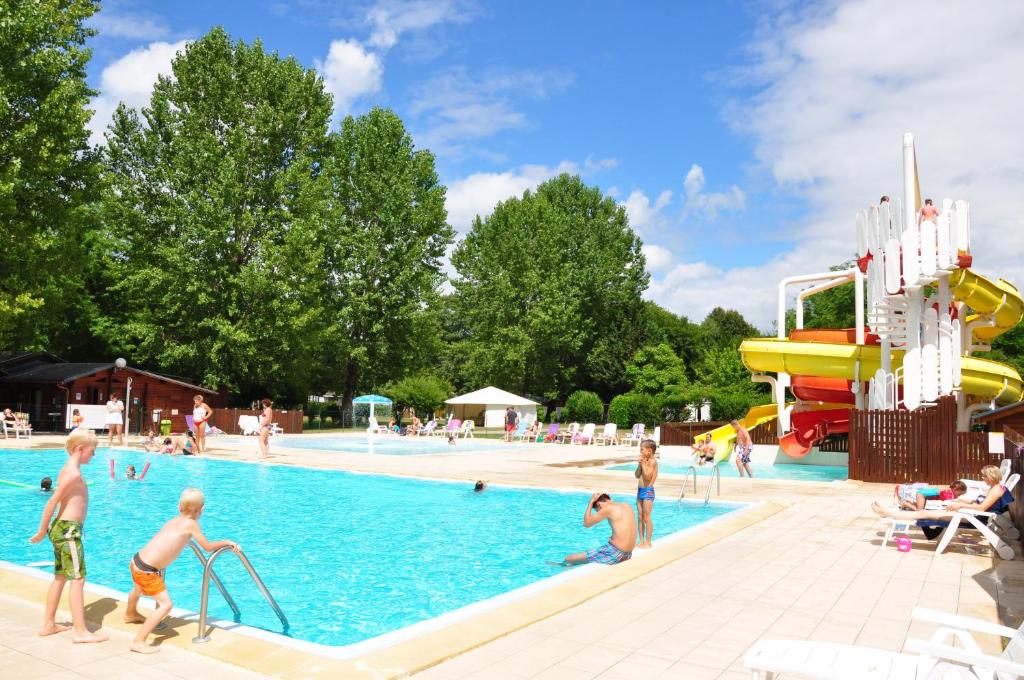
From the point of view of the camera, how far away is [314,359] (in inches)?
1725

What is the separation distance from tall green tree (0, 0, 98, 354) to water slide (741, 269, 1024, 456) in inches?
962

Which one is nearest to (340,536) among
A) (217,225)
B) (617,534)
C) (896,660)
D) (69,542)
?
(617,534)

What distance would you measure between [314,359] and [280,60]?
16.4m

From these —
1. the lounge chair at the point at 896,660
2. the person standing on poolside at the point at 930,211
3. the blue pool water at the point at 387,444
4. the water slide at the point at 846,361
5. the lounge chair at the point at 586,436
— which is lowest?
the blue pool water at the point at 387,444

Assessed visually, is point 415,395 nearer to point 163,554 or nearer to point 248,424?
point 248,424

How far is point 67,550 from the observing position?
5.43 meters

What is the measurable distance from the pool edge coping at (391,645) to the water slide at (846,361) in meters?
15.6

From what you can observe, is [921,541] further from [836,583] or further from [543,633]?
[543,633]

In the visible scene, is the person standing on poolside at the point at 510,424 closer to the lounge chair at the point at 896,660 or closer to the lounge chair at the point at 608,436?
the lounge chair at the point at 608,436

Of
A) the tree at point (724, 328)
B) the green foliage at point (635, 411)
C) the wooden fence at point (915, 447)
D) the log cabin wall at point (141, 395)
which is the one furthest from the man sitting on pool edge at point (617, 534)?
the tree at point (724, 328)

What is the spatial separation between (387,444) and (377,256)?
14285mm

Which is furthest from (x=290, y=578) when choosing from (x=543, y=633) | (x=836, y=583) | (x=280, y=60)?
(x=280, y=60)

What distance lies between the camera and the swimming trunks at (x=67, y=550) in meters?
5.41

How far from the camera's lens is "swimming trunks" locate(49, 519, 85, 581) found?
541 centimetres
